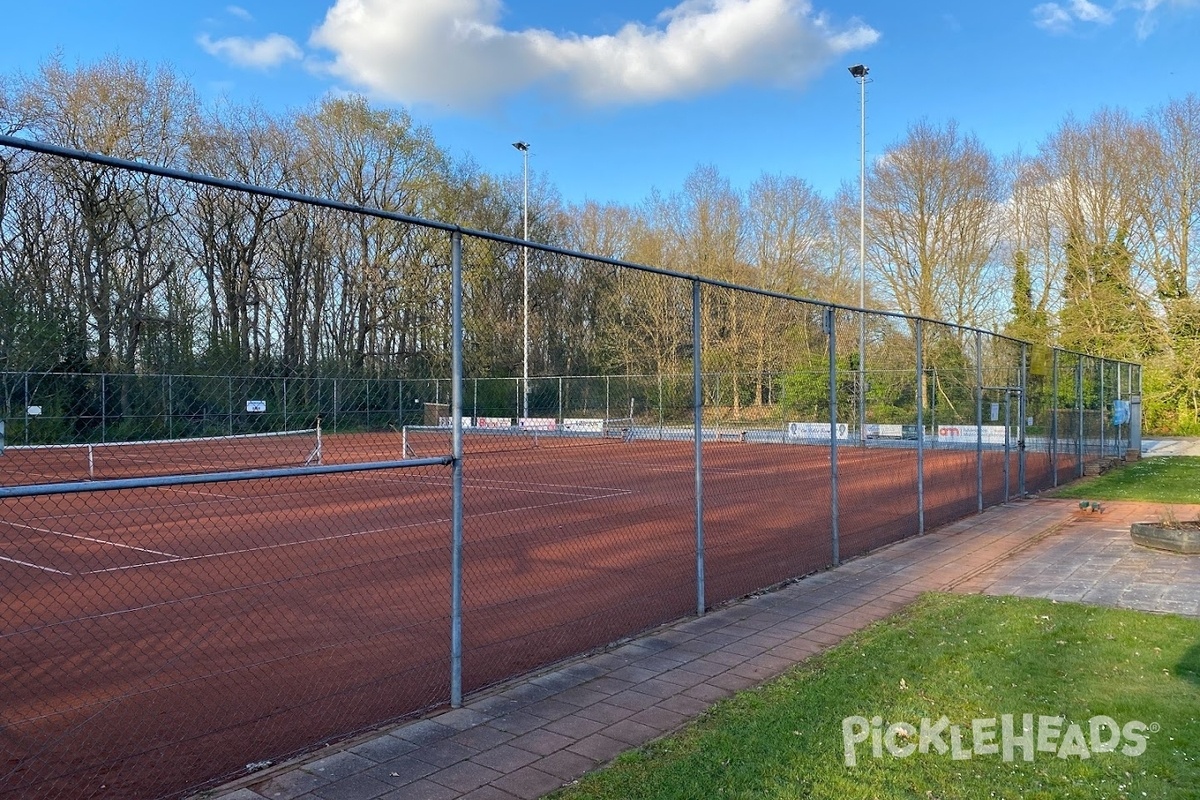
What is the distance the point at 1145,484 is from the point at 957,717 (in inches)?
582

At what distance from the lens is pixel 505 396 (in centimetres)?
723

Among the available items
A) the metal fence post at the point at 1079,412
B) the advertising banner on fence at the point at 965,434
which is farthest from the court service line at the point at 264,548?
the metal fence post at the point at 1079,412

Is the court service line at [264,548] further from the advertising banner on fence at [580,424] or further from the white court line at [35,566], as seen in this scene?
the advertising banner on fence at [580,424]

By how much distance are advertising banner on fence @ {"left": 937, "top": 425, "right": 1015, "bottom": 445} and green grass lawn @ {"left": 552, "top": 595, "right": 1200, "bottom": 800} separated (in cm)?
1011

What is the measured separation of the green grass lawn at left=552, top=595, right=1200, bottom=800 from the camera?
135 inches

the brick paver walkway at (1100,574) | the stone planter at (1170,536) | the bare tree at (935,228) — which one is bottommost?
the brick paver walkway at (1100,574)

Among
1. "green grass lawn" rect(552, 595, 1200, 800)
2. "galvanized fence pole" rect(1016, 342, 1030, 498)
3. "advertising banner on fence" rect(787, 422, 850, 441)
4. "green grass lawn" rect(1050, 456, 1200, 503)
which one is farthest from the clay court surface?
"green grass lawn" rect(552, 595, 1200, 800)

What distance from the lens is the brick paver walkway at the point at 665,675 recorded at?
362cm

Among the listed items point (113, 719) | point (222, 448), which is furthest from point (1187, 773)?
point (222, 448)

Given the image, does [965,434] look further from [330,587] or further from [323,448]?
[323,448]

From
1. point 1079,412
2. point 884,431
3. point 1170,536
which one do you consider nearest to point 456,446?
point 1170,536

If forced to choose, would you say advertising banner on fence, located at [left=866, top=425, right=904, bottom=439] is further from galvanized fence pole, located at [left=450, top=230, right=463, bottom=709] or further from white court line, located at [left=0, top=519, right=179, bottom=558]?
galvanized fence pole, located at [left=450, top=230, right=463, bottom=709]

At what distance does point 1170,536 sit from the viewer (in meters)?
8.80

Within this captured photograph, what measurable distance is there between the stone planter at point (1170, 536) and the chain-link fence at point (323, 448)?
7.64 ft
